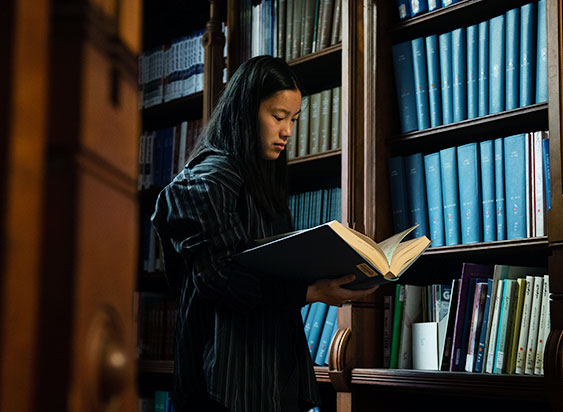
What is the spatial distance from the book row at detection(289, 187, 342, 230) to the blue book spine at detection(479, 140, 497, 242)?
1.58ft

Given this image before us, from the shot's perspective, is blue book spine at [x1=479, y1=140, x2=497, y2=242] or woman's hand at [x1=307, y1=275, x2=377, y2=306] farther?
blue book spine at [x1=479, y1=140, x2=497, y2=242]

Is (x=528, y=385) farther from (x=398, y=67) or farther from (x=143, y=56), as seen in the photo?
(x=143, y=56)

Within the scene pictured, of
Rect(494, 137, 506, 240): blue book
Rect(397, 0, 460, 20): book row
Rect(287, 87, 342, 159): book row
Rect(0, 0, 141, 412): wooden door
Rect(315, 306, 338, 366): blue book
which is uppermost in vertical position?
Rect(397, 0, 460, 20): book row

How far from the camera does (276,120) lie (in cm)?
148

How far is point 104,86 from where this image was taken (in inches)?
10.7

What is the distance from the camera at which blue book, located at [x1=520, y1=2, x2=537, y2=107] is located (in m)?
1.83

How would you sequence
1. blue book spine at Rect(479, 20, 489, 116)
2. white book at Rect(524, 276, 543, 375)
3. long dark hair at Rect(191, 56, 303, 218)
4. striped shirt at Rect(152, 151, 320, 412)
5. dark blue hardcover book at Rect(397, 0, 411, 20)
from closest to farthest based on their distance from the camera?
striped shirt at Rect(152, 151, 320, 412) < long dark hair at Rect(191, 56, 303, 218) < white book at Rect(524, 276, 543, 375) < blue book spine at Rect(479, 20, 489, 116) < dark blue hardcover book at Rect(397, 0, 411, 20)

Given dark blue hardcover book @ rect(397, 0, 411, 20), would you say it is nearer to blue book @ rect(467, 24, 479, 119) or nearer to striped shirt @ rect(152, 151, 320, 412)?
blue book @ rect(467, 24, 479, 119)

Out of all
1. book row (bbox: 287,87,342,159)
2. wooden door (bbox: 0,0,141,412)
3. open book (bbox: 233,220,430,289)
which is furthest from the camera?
book row (bbox: 287,87,342,159)

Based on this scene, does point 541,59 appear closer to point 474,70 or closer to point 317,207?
point 474,70

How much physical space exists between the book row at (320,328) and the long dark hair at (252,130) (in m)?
0.73

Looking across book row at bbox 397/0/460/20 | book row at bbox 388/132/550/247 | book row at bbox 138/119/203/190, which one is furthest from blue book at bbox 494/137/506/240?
book row at bbox 138/119/203/190

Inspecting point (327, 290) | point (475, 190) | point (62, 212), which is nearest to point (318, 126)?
point (475, 190)

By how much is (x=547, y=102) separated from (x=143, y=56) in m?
1.76
